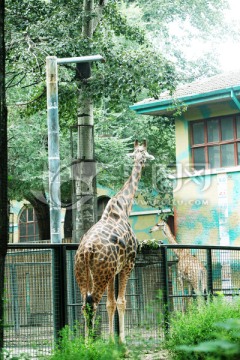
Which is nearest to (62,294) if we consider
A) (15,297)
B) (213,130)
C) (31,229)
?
(15,297)

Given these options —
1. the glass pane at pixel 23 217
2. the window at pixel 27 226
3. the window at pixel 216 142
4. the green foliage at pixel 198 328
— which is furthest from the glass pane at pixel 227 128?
the green foliage at pixel 198 328

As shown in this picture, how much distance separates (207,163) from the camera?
98.1ft

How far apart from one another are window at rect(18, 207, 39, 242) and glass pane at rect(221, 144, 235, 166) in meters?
12.8

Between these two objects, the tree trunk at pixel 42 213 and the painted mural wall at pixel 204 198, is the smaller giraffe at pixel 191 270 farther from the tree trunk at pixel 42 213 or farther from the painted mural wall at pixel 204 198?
the tree trunk at pixel 42 213

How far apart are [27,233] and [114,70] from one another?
19.6 m

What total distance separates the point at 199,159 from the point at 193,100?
225cm

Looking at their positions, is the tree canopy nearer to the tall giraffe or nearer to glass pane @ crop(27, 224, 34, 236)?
glass pane @ crop(27, 224, 34, 236)

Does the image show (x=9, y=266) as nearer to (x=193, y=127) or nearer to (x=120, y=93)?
(x=120, y=93)

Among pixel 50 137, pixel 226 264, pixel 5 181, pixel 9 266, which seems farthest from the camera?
pixel 50 137

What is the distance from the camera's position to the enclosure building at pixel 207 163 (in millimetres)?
28812

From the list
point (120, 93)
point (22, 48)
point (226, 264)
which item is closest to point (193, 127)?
point (120, 93)

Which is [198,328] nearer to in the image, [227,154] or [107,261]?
[107,261]

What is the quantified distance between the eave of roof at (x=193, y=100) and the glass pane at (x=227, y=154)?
1.71m

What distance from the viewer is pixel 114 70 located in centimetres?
2161
